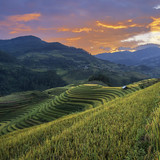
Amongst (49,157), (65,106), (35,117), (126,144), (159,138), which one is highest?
(159,138)

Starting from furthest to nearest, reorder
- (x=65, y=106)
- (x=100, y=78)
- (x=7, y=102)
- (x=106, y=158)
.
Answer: (x=100, y=78) → (x=7, y=102) → (x=65, y=106) → (x=106, y=158)

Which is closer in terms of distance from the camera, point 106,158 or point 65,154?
point 106,158

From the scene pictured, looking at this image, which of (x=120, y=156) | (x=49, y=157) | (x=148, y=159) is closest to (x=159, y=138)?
(x=148, y=159)

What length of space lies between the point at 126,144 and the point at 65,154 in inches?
98.6

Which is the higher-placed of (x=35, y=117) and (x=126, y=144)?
(x=126, y=144)

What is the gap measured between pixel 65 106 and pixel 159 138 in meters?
55.3

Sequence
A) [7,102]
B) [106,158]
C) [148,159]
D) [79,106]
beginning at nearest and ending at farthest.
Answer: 1. [148,159]
2. [106,158]
3. [79,106]
4. [7,102]

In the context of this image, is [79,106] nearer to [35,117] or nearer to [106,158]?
[35,117]

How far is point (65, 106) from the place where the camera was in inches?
2288

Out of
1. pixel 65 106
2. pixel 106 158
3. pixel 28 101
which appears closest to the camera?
pixel 106 158

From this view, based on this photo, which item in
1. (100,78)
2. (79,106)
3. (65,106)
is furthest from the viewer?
(100,78)

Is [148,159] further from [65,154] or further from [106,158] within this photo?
[65,154]

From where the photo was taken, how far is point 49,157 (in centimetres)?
522

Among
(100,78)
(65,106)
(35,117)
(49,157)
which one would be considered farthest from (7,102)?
(100,78)
